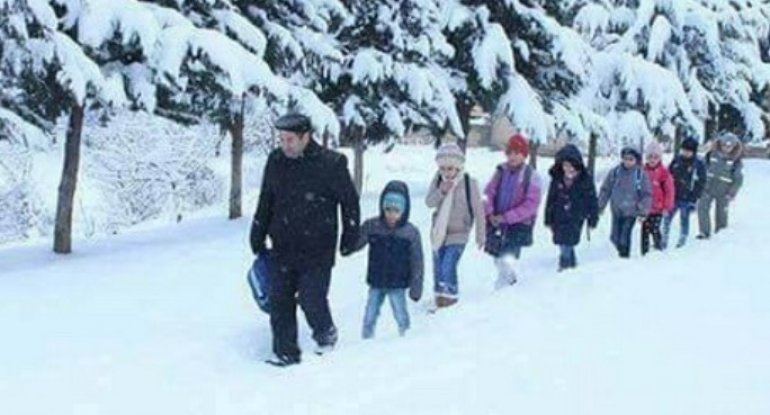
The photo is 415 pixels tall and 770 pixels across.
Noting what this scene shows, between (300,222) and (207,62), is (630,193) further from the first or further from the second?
(300,222)

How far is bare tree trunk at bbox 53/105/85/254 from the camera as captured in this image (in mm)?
13289

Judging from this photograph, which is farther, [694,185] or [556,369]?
[694,185]

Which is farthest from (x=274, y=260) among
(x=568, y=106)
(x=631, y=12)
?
(x=631, y=12)

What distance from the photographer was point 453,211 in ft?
29.7

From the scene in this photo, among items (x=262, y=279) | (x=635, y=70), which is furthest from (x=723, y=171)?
(x=262, y=279)

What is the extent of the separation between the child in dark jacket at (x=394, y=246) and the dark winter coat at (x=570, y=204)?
11.6ft

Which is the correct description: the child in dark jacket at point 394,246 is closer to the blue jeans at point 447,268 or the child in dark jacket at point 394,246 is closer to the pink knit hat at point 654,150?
the blue jeans at point 447,268

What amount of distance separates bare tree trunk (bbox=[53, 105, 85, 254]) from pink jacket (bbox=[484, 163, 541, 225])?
18.4 feet

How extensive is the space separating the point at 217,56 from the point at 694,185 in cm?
646

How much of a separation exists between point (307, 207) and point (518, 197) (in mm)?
3545

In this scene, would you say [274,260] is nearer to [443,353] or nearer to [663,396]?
[443,353]

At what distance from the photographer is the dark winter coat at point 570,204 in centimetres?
1117

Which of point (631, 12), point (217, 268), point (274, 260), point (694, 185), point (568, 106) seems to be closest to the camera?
point (274, 260)

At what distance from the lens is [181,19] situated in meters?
12.5
